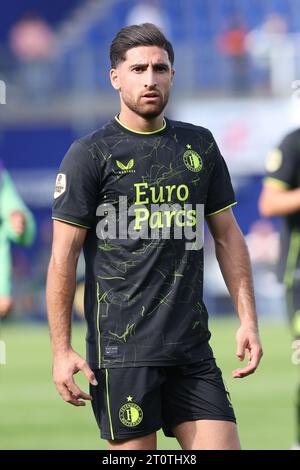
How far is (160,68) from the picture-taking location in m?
4.58

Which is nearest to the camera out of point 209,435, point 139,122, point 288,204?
point 209,435

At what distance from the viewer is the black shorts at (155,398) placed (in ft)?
14.8

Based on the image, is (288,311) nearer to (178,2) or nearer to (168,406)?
(168,406)

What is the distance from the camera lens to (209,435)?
4504 mm

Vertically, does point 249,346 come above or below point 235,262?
below

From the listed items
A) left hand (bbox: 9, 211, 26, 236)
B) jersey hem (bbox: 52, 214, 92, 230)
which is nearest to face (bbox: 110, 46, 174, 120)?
jersey hem (bbox: 52, 214, 92, 230)

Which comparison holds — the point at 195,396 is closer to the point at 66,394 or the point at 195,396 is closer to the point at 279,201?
the point at 66,394

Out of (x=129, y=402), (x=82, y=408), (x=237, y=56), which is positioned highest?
(x=237, y=56)

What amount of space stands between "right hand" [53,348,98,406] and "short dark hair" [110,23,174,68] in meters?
1.20

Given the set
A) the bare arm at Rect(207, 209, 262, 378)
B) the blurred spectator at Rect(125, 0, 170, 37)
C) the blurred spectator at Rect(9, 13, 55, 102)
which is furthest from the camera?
the blurred spectator at Rect(125, 0, 170, 37)

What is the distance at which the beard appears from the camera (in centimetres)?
456

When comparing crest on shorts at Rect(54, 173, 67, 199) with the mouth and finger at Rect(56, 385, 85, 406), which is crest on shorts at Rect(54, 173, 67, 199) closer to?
the mouth

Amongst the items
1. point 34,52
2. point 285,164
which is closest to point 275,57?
point 34,52

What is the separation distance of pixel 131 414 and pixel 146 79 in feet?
4.27
